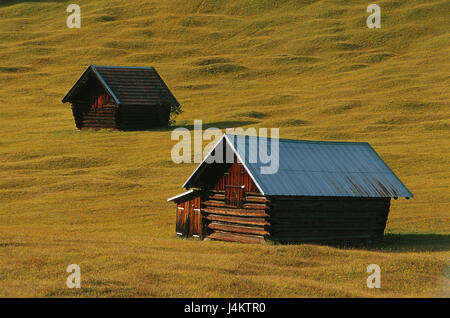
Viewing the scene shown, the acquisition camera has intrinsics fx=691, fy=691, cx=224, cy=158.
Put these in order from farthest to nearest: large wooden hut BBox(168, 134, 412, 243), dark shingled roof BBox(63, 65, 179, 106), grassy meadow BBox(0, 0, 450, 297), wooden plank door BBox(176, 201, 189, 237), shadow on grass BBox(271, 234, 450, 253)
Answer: dark shingled roof BBox(63, 65, 179, 106), wooden plank door BBox(176, 201, 189, 237), large wooden hut BBox(168, 134, 412, 243), shadow on grass BBox(271, 234, 450, 253), grassy meadow BBox(0, 0, 450, 297)

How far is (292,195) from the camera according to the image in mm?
26656

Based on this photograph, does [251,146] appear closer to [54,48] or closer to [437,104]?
[437,104]

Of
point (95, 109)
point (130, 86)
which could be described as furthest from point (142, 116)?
point (95, 109)

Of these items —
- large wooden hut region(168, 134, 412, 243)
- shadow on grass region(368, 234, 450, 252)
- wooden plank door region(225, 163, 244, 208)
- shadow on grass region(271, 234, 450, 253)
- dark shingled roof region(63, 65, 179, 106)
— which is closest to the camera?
shadow on grass region(368, 234, 450, 252)

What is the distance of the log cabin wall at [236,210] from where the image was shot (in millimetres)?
27766

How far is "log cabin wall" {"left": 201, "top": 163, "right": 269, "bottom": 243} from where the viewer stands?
91.1 feet

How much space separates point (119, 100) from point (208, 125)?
27.0ft

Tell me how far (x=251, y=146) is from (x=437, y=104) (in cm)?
4218

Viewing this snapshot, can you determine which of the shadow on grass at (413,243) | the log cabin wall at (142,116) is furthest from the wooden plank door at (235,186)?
the log cabin wall at (142,116)

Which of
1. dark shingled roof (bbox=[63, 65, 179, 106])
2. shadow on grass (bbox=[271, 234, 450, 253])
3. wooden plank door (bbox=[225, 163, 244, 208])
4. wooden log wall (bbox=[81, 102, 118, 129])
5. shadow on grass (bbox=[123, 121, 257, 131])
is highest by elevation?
dark shingled roof (bbox=[63, 65, 179, 106])

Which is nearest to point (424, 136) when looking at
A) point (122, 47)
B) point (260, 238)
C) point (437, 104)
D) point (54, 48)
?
point (437, 104)

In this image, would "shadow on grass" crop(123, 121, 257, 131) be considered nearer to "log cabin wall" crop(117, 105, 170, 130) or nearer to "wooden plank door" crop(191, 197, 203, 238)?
"log cabin wall" crop(117, 105, 170, 130)

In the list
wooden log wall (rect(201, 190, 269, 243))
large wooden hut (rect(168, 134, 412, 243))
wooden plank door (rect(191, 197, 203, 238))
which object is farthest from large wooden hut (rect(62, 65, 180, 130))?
wooden log wall (rect(201, 190, 269, 243))

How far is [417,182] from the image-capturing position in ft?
138
